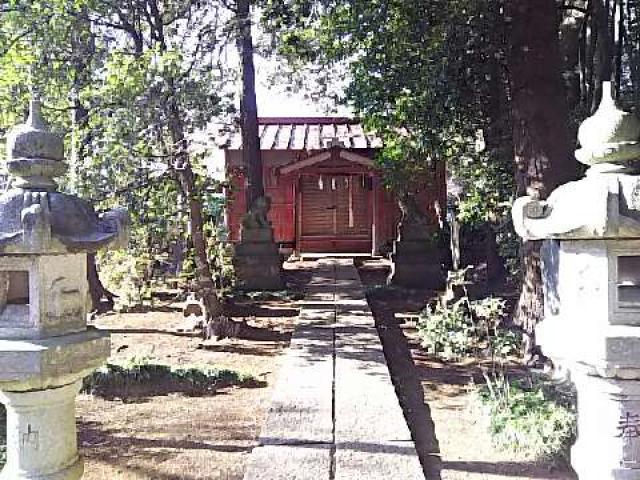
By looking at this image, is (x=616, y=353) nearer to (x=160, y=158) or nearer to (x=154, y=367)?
(x=154, y=367)

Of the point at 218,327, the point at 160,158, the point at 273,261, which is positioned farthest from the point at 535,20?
the point at 273,261

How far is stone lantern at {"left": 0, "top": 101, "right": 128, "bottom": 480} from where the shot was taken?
2.85 metres

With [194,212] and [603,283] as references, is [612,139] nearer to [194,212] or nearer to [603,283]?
[603,283]

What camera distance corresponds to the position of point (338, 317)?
947 cm

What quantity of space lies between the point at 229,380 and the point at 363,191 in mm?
12988

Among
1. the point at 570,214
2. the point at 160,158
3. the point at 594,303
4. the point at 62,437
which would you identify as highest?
the point at 160,158

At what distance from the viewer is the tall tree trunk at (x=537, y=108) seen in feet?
23.8

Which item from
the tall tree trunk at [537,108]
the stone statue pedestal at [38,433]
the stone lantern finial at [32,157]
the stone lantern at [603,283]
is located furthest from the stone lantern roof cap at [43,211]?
the tall tree trunk at [537,108]

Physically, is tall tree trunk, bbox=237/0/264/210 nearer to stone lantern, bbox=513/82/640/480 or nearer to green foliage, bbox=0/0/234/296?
green foliage, bbox=0/0/234/296

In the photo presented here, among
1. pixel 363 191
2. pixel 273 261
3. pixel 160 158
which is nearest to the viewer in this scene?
pixel 160 158

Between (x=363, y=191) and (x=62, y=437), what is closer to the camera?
(x=62, y=437)

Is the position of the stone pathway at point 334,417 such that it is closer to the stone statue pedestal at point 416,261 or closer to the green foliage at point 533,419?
the green foliage at point 533,419

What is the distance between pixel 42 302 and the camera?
2967 millimetres

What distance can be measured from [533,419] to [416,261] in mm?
8811
